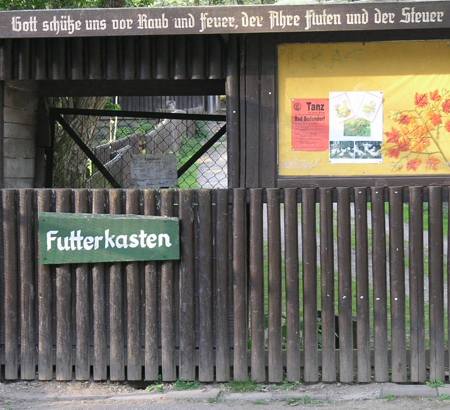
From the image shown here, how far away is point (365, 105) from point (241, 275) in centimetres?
155

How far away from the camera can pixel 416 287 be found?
511cm

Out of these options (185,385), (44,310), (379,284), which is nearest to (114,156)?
(44,310)

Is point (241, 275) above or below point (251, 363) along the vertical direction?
above

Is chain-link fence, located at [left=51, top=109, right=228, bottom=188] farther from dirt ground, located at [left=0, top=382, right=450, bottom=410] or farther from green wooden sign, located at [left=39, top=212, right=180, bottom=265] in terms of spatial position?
dirt ground, located at [left=0, top=382, right=450, bottom=410]

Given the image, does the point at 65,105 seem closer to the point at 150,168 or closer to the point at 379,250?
the point at 150,168

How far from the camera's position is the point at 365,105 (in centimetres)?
518

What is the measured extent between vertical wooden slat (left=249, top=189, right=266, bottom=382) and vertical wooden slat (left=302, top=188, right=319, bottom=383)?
314mm

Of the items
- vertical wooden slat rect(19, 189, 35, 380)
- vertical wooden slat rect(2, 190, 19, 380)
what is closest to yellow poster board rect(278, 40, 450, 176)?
vertical wooden slat rect(19, 189, 35, 380)

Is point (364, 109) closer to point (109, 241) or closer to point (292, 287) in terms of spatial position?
point (292, 287)

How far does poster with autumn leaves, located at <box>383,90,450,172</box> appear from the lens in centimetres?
517

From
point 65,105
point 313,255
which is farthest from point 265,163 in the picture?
point 65,105

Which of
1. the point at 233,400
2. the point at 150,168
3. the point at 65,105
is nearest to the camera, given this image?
the point at 233,400

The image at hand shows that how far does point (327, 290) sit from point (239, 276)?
65cm

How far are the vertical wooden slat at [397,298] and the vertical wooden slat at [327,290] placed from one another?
0.43 metres
